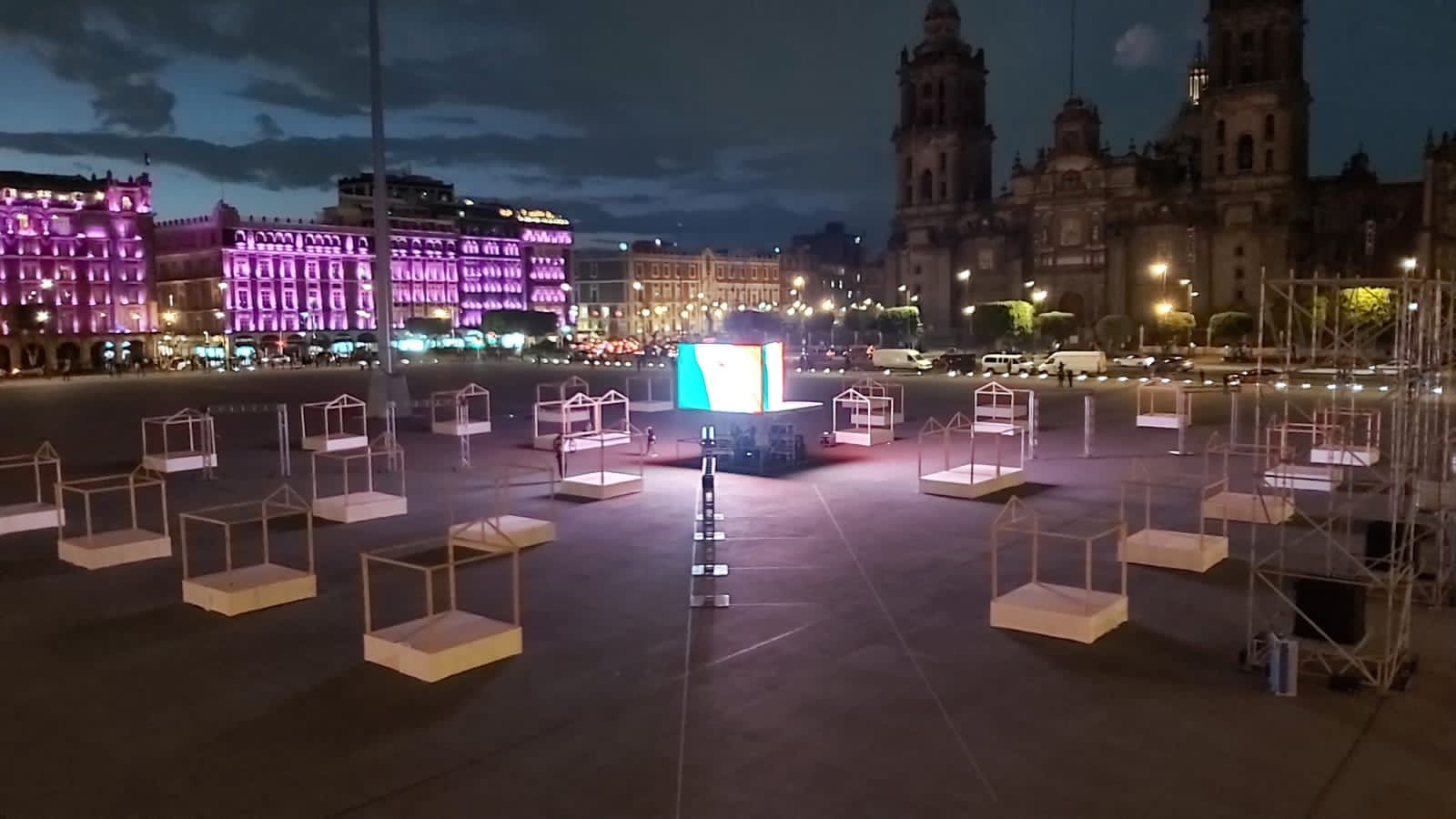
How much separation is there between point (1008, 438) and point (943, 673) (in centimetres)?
2040

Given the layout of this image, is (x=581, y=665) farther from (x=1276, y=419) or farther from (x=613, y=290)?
(x=613, y=290)

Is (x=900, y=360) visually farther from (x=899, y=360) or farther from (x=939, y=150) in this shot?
(x=939, y=150)

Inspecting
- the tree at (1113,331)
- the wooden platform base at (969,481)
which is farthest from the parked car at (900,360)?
the wooden platform base at (969,481)

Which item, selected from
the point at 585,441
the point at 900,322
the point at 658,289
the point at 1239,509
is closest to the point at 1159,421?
the point at 1239,509

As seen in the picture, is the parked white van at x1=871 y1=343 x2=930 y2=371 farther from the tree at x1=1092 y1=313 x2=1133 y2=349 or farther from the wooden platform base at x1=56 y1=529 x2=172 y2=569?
the wooden platform base at x1=56 y1=529 x2=172 y2=569

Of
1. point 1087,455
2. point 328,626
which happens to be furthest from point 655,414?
point 328,626

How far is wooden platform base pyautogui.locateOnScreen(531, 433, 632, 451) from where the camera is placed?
89.9 feet

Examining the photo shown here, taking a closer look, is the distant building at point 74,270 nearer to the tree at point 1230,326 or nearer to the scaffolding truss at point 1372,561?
the tree at point 1230,326

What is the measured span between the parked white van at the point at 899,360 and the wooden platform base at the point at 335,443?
40.6 m

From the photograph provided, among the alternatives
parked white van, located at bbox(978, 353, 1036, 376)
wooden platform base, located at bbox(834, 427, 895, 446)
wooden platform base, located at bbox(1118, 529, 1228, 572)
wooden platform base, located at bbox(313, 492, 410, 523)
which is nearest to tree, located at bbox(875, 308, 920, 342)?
parked white van, located at bbox(978, 353, 1036, 376)

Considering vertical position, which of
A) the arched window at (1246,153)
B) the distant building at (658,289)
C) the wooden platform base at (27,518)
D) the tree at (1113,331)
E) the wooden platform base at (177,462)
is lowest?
the wooden platform base at (27,518)

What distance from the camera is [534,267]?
6063 inches

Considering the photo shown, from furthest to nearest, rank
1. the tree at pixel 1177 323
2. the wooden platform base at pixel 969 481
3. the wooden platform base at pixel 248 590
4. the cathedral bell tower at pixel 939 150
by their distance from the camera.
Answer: the cathedral bell tower at pixel 939 150, the tree at pixel 1177 323, the wooden platform base at pixel 969 481, the wooden platform base at pixel 248 590

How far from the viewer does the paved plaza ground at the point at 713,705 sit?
8.55 m
